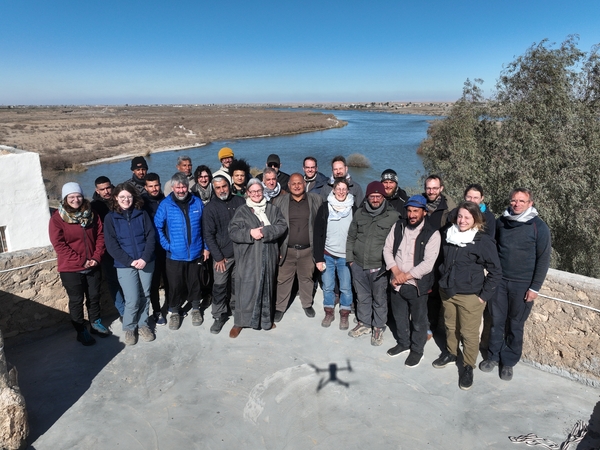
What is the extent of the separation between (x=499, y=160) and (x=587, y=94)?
223 cm

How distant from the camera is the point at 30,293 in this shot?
14.3 feet

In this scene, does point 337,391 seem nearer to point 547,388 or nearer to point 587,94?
point 547,388

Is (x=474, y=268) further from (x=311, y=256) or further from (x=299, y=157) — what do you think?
(x=299, y=157)

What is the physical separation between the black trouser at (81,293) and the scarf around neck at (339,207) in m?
2.67

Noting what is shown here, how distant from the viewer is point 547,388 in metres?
3.77

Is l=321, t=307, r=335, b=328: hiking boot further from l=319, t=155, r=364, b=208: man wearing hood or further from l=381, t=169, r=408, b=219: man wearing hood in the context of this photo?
l=381, t=169, r=408, b=219: man wearing hood

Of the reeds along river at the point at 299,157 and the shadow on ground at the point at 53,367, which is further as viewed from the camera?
the reeds along river at the point at 299,157

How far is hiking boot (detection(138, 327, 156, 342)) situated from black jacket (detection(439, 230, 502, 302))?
10.4 feet

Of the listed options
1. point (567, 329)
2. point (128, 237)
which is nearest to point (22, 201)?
point (128, 237)

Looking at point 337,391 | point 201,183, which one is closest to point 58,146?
point 201,183

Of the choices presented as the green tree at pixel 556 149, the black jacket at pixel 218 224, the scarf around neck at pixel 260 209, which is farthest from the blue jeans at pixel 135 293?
the green tree at pixel 556 149

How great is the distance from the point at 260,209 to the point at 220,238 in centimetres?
58

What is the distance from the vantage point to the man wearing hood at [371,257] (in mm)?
4219

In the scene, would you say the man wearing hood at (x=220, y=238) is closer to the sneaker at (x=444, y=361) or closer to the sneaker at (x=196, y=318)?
the sneaker at (x=196, y=318)
